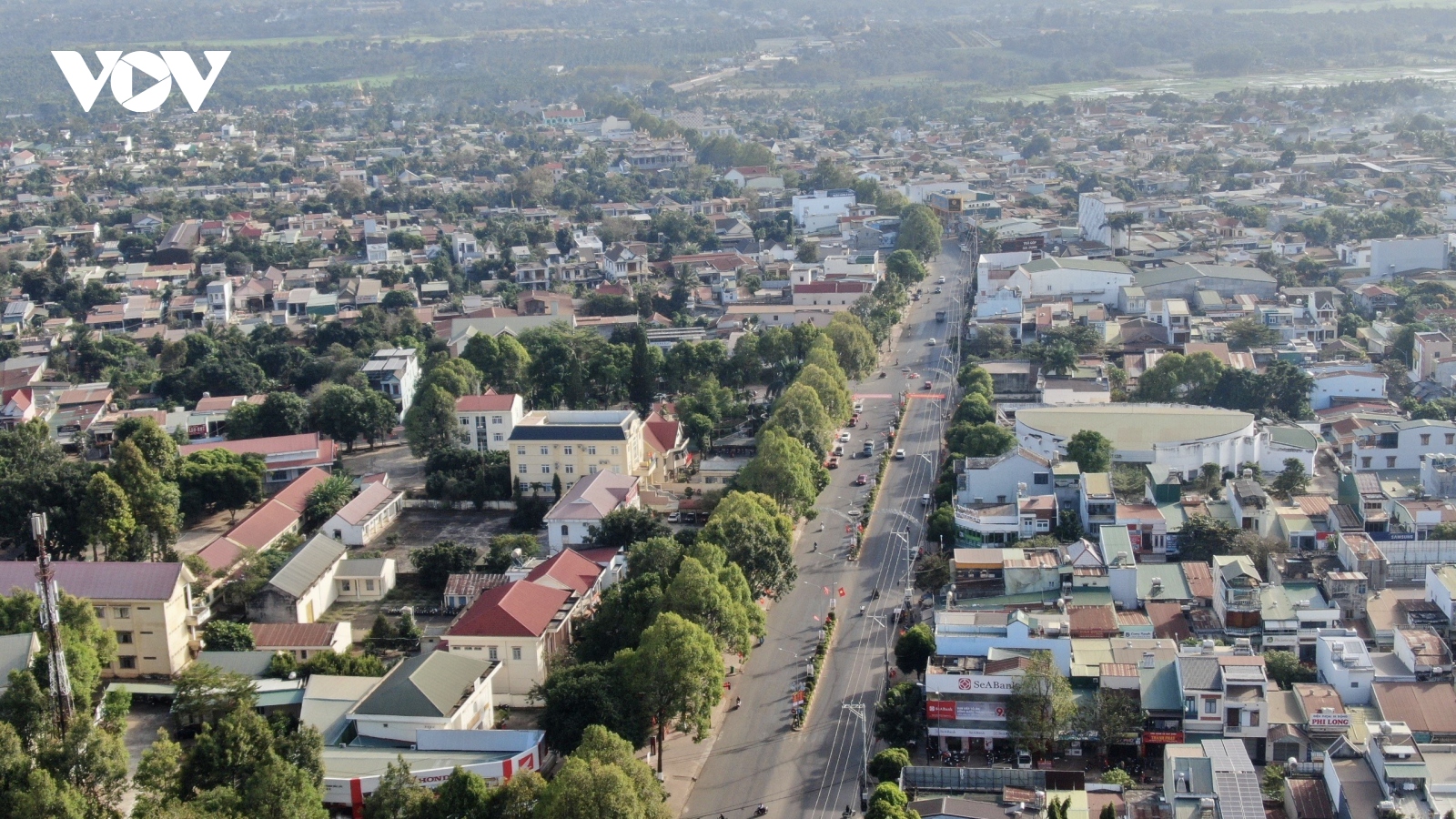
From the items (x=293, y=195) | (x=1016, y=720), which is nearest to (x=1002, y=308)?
(x=1016, y=720)

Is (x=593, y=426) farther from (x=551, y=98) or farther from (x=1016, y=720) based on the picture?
(x=551, y=98)

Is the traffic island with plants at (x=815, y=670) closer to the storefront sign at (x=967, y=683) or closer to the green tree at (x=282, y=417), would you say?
the storefront sign at (x=967, y=683)

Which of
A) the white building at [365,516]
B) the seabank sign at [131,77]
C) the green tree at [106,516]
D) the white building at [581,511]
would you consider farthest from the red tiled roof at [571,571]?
the seabank sign at [131,77]

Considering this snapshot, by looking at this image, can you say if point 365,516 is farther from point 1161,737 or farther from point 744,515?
point 1161,737

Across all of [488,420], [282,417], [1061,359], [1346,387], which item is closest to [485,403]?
[488,420]

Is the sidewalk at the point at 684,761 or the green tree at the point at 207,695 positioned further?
the green tree at the point at 207,695
